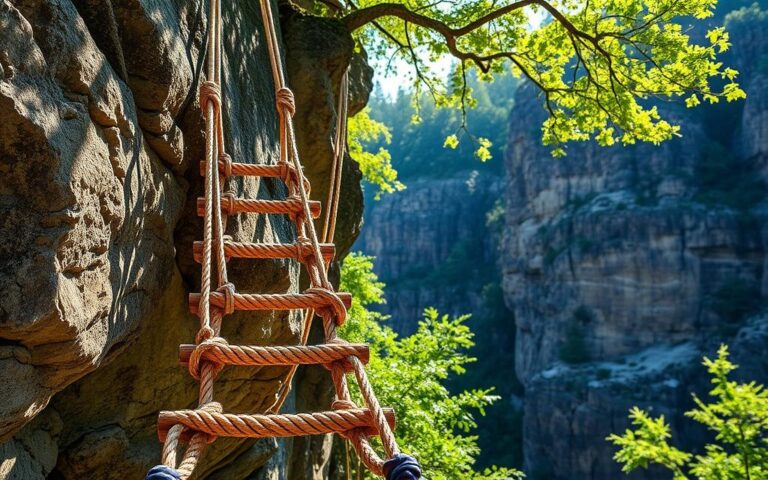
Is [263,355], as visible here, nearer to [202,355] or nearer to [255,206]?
[202,355]

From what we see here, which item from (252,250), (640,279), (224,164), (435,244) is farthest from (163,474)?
(435,244)

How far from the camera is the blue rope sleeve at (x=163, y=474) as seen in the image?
1426 mm

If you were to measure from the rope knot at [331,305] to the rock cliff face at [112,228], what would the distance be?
858 millimetres

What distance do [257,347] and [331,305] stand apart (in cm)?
60

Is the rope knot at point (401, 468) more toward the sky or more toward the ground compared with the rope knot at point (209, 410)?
more toward the ground

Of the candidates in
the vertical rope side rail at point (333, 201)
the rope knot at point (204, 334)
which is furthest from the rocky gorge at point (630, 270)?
the rope knot at point (204, 334)

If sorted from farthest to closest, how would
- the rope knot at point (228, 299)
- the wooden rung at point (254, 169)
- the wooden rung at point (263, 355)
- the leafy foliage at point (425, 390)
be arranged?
the leafy foliage at point (425, 390)
the wooden rung at point (254, 169)
the rope knot at point (228, 299)
the wooden rung at point (263, 355)

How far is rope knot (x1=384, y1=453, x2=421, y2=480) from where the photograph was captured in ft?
5.01

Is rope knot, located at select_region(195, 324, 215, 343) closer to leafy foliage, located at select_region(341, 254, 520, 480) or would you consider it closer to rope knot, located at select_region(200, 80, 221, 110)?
rope knot, located at select_region(200, 80, 221, 110)

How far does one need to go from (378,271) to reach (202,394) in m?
52.3

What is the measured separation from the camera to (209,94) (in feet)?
9.61

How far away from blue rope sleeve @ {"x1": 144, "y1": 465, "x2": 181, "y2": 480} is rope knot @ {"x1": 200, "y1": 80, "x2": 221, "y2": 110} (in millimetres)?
1999

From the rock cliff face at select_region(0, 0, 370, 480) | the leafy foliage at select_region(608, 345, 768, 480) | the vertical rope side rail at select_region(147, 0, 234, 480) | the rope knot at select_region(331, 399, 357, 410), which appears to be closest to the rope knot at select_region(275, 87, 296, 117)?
the rock cliff face at select_region(0, 0, 370, 480)

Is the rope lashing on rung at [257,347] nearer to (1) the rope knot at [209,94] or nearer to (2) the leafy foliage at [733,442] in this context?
(1) the rope knot at [209,94]
